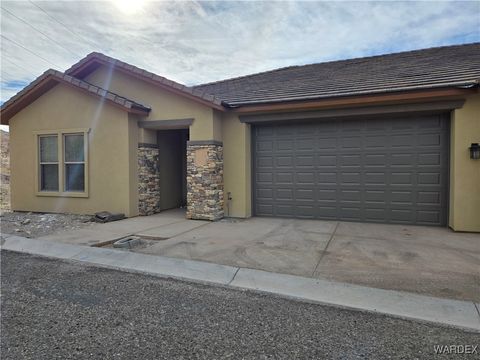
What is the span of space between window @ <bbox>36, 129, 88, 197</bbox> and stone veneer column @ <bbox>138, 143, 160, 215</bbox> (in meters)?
1.75

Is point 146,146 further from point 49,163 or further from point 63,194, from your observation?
point 49,163

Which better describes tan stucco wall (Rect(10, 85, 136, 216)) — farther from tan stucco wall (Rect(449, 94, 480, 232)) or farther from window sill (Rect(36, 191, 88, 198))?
tan stucco wall (Rect(449, 94, 480, 232))

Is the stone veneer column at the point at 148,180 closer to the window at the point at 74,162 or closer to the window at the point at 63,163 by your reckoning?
the window at the point at 63,163

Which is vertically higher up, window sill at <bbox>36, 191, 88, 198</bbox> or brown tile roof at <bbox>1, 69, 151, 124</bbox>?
brown tile roof at <bbox>1, 69, 151, 124</bbox>

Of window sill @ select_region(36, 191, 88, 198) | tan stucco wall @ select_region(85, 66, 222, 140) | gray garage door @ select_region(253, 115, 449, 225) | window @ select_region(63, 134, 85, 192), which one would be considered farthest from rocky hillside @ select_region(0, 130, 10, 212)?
gray garage door @ select_region(253, 115, 449, 225)

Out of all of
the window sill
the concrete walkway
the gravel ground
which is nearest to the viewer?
the concrete walkway

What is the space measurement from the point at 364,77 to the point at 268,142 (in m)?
3.34

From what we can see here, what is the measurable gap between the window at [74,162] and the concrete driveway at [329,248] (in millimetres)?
2526

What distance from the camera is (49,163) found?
10.1m

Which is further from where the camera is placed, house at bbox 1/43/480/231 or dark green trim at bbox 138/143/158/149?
dark green trim at bbox 138/143/158/149

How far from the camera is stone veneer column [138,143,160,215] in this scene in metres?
9.45

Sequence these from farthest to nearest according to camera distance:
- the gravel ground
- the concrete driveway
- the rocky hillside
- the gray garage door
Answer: the rocky hillside → the gray garage door → the gravel ground → the concrete driveway

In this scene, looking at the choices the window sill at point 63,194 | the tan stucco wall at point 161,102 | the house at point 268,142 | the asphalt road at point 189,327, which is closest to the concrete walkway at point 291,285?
the asphalt road at point 189,327

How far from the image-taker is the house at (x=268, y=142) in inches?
297
